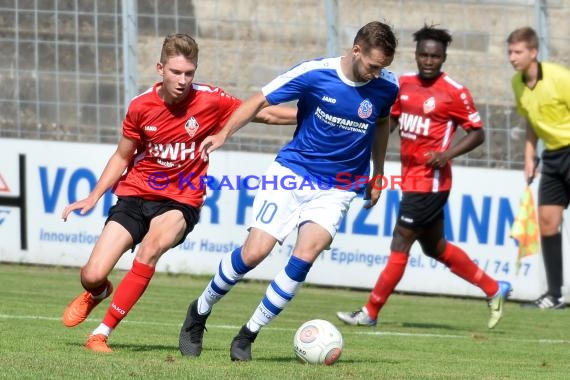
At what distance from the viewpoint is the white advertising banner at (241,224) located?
14.1 metres

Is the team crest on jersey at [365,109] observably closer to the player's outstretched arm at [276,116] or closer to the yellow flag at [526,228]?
the player's outstretched arm at [276,116]

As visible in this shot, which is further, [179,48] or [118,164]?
[118,164]

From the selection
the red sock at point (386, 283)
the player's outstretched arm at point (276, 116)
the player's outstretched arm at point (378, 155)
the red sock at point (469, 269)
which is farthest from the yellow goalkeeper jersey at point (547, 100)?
the player's outstretched arm at point (276, 116)

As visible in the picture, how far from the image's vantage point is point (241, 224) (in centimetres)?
1473

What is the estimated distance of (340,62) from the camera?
828 cm

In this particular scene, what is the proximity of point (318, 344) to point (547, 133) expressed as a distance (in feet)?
18.4

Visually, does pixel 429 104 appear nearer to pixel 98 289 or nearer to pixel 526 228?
pixel 526 228

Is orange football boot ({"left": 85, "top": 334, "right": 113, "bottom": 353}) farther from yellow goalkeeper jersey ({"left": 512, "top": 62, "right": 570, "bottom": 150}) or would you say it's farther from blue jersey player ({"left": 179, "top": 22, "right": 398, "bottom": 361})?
yellow goalkeeper jersey ({"left": 512, "top": 62, "right": 570, "bottom": 150})

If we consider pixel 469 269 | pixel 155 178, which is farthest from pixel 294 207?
pixel 469 269

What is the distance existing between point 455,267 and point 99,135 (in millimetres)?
5506

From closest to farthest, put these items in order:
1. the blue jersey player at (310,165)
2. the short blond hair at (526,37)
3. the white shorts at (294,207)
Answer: the blue jersey player at (310,165) < the white shorts at (294,207) < the short blond hair at (526,37)

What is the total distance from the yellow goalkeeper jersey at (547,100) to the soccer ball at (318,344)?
5.25 metres

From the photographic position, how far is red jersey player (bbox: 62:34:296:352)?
8312 mm

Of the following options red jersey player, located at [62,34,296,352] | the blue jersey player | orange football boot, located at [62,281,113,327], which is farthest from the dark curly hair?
orange football boot, located at [62,281,113,327]
